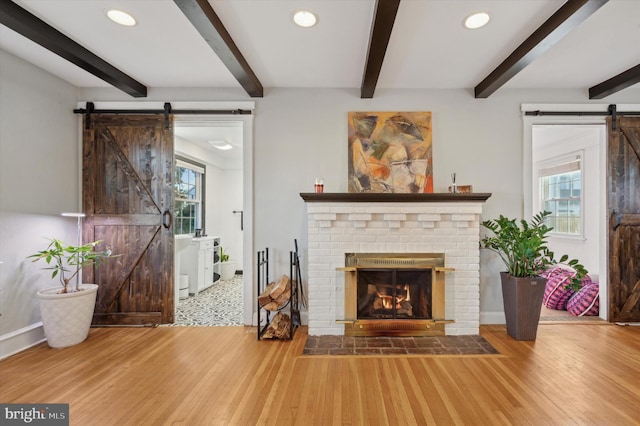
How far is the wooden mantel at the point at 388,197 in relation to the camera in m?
2.65

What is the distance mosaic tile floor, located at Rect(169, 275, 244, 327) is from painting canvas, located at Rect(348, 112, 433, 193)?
2.03m

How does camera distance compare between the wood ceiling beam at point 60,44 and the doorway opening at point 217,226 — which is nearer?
the wood ceiling beam at point 60,44

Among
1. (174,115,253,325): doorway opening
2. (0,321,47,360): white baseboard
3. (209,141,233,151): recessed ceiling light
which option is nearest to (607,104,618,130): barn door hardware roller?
(174,115,253,325): doorway opening

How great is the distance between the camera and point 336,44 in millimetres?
2242

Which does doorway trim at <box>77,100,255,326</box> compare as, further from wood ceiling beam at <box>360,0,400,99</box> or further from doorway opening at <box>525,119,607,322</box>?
doorway opening at <box>525,119,607,322</box>

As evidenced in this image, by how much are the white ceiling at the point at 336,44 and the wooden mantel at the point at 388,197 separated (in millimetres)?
1158

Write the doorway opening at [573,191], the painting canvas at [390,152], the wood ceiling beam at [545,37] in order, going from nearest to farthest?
the wood ceiling beam at [545,37] < the painting canvas at [390,152] < the doorway opening at [573,191]

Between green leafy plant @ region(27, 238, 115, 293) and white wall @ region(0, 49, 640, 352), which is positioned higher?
white wall @ region(0, 49, 640, 352)

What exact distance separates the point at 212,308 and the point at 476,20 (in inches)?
152

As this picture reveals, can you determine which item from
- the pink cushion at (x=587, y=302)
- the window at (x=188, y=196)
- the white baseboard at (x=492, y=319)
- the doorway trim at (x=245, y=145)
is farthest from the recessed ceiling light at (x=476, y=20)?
the window at (x=188, y=196)

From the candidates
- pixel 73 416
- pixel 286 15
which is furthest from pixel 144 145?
pixel 73 416

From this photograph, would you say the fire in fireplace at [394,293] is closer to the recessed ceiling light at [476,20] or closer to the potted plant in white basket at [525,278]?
the potted plant in white basket at [525,278]

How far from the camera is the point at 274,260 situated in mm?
3035

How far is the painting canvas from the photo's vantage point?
116 inches
